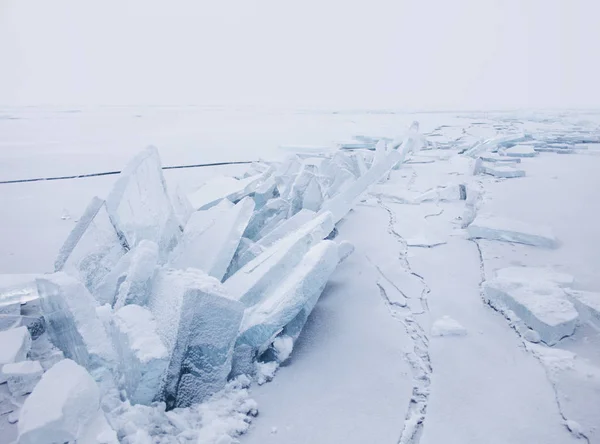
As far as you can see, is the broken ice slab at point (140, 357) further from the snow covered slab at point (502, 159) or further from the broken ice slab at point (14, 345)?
the snow covered slab at point (502, 159)

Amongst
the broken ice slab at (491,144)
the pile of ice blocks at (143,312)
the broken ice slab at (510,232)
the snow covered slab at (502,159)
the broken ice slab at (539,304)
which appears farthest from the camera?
the broken ice slab at (491,144)

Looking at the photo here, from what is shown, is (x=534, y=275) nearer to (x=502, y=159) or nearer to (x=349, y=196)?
(x=349, y=196)

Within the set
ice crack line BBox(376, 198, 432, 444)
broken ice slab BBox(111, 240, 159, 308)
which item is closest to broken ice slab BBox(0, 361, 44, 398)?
broken ice slab BBox(111, 240, 159, 308)

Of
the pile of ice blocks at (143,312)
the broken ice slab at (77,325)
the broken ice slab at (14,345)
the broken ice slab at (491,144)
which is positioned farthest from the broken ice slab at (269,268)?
the broken ice slab at (491,144)

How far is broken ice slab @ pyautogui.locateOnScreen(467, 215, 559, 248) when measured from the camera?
2.63 meters

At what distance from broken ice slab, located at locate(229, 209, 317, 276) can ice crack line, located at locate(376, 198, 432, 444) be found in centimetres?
65

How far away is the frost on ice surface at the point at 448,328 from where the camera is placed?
1.70 meters

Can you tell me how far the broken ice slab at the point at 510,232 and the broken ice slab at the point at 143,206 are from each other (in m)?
2.16

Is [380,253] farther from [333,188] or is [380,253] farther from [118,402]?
[118,402]

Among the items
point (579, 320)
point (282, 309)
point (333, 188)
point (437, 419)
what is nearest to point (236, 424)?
point (282, 309)

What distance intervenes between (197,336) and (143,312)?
0.27 metres

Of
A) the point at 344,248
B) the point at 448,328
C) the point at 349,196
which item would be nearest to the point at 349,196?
the point at 349,196

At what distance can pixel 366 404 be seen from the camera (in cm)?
136

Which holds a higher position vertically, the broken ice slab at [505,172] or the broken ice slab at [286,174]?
the broken ice slab at [286,174]
